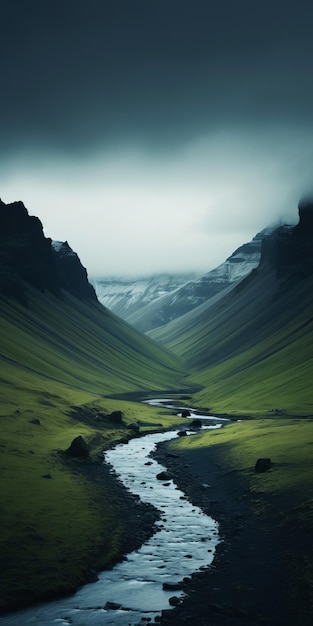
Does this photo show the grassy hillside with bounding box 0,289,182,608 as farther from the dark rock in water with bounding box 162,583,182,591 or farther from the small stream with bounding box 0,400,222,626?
the dark rock in water with bounding box 162,583,182,591

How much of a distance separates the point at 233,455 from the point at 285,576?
46.0 meters

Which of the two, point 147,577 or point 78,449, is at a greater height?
point 78,449

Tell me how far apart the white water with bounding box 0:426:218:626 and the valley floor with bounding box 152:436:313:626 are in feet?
5.15

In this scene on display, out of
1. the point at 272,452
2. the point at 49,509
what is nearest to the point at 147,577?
the point at 49,509

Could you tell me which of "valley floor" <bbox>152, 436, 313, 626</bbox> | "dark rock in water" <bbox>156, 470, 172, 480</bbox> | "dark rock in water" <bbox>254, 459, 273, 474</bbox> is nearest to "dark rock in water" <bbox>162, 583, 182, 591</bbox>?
"valley floor" <bbox>152, 436, 313, 626</bbox>

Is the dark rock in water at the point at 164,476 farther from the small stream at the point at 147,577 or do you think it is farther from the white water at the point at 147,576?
the small stream at the point at 147,577

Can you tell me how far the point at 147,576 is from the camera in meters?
38.9

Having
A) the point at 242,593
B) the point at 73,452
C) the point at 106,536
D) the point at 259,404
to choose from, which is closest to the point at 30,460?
the point at 73,452

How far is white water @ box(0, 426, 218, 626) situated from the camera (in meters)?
32.4

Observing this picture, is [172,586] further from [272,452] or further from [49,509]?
[272,452]

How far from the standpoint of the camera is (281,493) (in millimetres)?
56500

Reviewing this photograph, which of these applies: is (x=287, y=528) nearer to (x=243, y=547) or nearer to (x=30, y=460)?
(x=243, y=547)

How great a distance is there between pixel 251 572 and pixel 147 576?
8412 millimetres

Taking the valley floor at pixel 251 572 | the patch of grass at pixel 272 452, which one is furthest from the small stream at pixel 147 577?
the patch of grass at pixel 272 452
